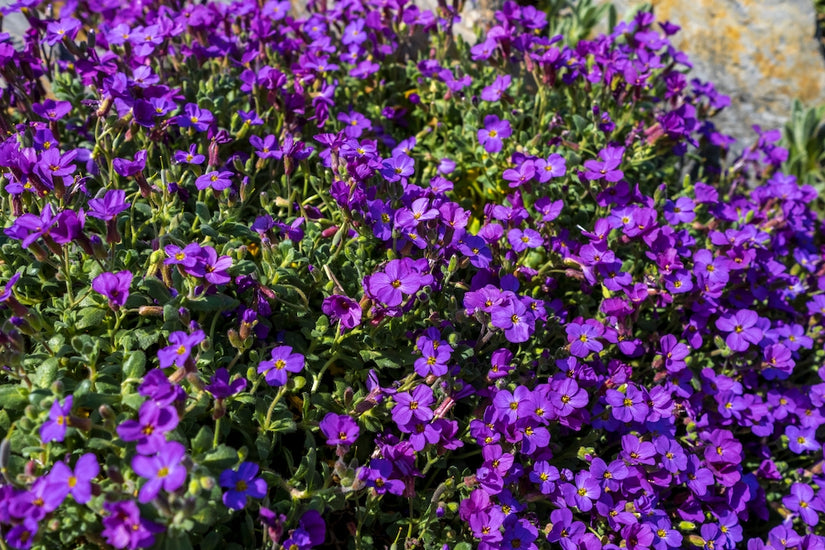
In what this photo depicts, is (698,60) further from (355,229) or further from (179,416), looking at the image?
(179,416)

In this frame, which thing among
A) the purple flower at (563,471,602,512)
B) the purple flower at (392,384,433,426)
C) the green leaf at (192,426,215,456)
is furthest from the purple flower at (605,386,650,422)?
the green leaf at (192,426,215,456)

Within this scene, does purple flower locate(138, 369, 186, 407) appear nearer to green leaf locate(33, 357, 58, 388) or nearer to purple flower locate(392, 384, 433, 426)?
green leaf locate(33, 357, 58, 388)

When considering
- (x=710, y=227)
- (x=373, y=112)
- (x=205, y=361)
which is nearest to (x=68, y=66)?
(x=373, y=112)

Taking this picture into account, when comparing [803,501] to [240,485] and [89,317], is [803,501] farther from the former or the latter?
[89,317]

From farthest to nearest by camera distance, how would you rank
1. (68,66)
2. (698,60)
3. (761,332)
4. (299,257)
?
1. (698,60)
2. (68,66)
3. (761,332)
4. (299,257)

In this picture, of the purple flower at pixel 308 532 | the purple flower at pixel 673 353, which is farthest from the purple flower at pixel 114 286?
the purple flower at pixel 673 353

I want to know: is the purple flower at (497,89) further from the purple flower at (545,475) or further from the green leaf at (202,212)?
the purple flower at (545,475)
